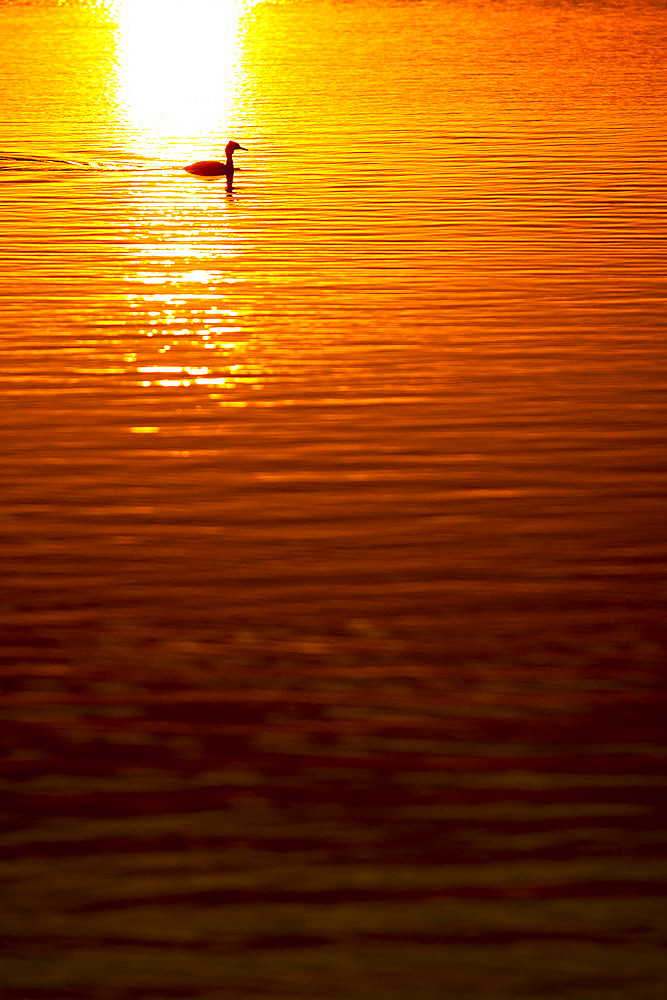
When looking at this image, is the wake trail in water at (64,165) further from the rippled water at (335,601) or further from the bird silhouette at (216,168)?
the rippled water at (335,601)

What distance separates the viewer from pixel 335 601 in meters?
9.27

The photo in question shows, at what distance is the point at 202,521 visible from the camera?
34.8ft

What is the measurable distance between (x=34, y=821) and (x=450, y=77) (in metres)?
37.6

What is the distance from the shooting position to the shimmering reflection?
33.3 meters

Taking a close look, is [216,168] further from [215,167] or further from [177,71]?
[177,71]

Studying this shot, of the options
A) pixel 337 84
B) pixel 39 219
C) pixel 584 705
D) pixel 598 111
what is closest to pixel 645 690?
pixel 584 705

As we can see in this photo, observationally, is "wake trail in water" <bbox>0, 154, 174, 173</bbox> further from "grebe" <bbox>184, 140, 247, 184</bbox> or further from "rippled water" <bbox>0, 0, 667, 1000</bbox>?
"rippled water" <bbox>0, 0, 667, 1000</bbox>

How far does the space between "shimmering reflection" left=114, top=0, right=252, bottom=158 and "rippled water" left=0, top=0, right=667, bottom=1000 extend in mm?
9937

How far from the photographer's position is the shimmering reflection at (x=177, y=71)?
3328cm

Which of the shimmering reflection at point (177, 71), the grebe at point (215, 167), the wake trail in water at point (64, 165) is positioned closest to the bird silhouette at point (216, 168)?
the grebe at point (215, 167)

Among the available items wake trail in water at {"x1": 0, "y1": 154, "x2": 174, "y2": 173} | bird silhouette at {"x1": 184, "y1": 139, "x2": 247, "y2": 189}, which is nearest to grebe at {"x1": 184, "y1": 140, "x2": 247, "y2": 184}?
bird silhouette at {"x1": 184, "y1": 139, "x2": 247, "y2": 189}

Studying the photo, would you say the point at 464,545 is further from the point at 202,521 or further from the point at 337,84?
the point at 337,84

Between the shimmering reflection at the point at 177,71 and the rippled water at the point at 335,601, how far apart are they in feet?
32.6

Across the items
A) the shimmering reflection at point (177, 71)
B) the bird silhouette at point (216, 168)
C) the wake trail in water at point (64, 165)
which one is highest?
the shimmering reflection at point (177, 71)
